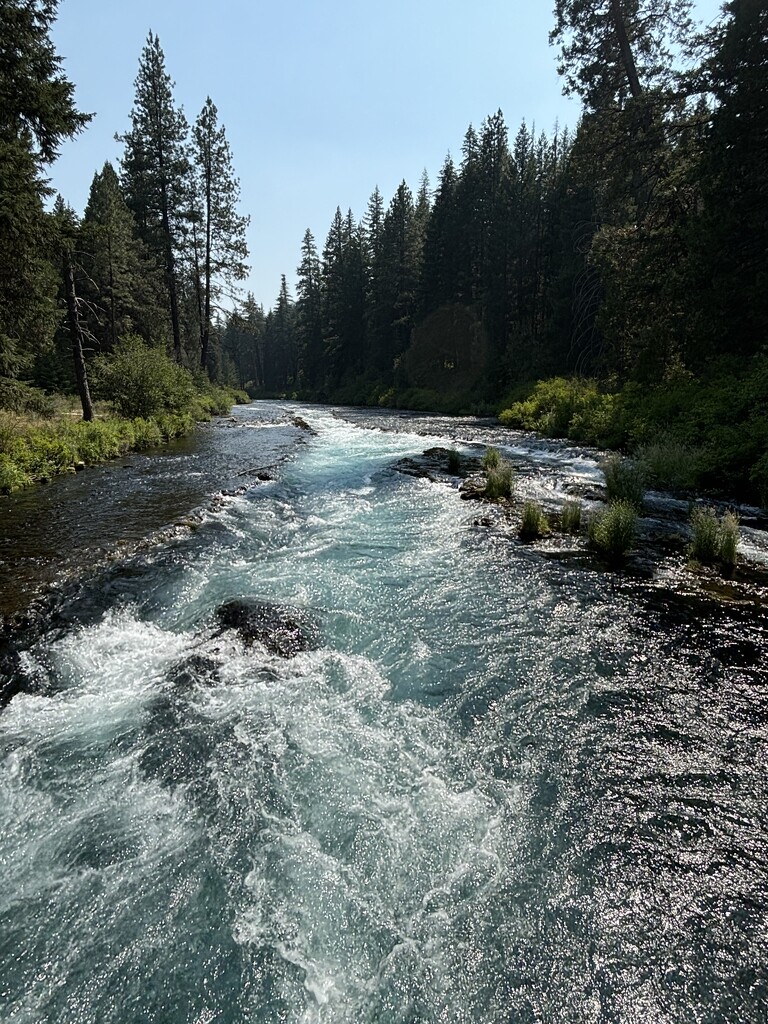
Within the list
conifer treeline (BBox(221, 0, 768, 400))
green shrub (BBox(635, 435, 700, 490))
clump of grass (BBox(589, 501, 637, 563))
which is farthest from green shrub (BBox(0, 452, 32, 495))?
conifer treeline (BBox(221, 0, 768, 400))

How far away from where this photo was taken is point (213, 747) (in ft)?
15.4

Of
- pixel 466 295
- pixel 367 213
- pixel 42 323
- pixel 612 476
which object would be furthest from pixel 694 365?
pixel 367 213

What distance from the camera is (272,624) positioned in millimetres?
6832

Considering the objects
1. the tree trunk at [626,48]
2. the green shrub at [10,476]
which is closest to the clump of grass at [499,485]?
the green shrub at [10,476]

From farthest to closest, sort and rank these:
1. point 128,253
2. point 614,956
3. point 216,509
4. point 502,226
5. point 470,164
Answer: point 470,164
point 502,226
point 128,253
point 216,509
point 614,956

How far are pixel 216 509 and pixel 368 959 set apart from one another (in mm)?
10287

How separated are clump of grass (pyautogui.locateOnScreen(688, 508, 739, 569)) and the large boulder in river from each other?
21.3 ft

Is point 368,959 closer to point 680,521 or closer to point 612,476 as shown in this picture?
point 680,521

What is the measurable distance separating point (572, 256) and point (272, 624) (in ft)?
139

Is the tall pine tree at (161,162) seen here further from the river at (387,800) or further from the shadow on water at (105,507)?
the river at (387,800)

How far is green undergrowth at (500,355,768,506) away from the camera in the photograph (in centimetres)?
1212

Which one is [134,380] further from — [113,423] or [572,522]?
[572,522]

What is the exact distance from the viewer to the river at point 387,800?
9.51 ft

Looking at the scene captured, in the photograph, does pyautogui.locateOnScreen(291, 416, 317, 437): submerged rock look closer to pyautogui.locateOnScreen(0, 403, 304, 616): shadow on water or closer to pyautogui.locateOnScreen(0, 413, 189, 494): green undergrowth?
pyautogui.locateOnScreen(0, 403, 304, 616): shadow on water
